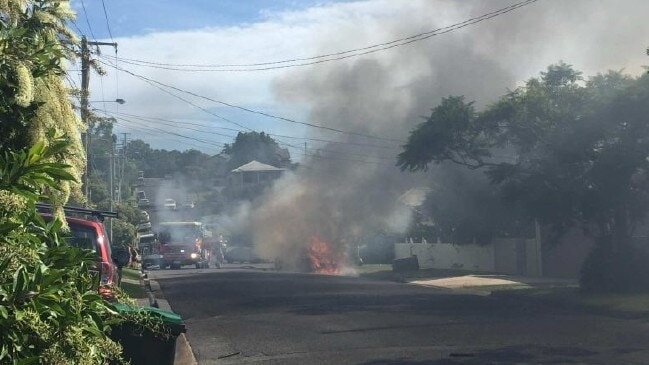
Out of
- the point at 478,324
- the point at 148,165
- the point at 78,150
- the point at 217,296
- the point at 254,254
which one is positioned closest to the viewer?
the point at 78,150

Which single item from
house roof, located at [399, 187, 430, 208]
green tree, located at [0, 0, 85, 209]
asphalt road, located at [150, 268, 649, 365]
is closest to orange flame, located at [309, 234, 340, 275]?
house roof, located at [399, 187, 430, 208]

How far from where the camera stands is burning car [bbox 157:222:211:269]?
4888cm

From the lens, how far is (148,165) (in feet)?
474

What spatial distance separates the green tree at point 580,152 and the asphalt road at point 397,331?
10.1ft

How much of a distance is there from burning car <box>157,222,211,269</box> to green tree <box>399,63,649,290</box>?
24639 millimetres

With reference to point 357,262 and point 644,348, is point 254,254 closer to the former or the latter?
point 357,262

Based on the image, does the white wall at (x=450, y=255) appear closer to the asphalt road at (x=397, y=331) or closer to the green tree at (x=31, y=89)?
the asphalt road at (x=397, y=331)

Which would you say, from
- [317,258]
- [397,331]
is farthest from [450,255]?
[397,331]

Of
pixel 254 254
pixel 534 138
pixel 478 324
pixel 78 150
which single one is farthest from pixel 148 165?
pixel 78 150

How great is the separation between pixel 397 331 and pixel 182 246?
1443 inches

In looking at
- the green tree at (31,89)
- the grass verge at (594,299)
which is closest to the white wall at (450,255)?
the grass verge at (594,299)

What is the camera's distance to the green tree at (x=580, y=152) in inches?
839

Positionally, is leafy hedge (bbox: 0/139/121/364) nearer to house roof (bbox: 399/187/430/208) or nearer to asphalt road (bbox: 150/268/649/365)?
asphalt road (bbox: 150/268/649/365)

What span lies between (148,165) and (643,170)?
127614mm
